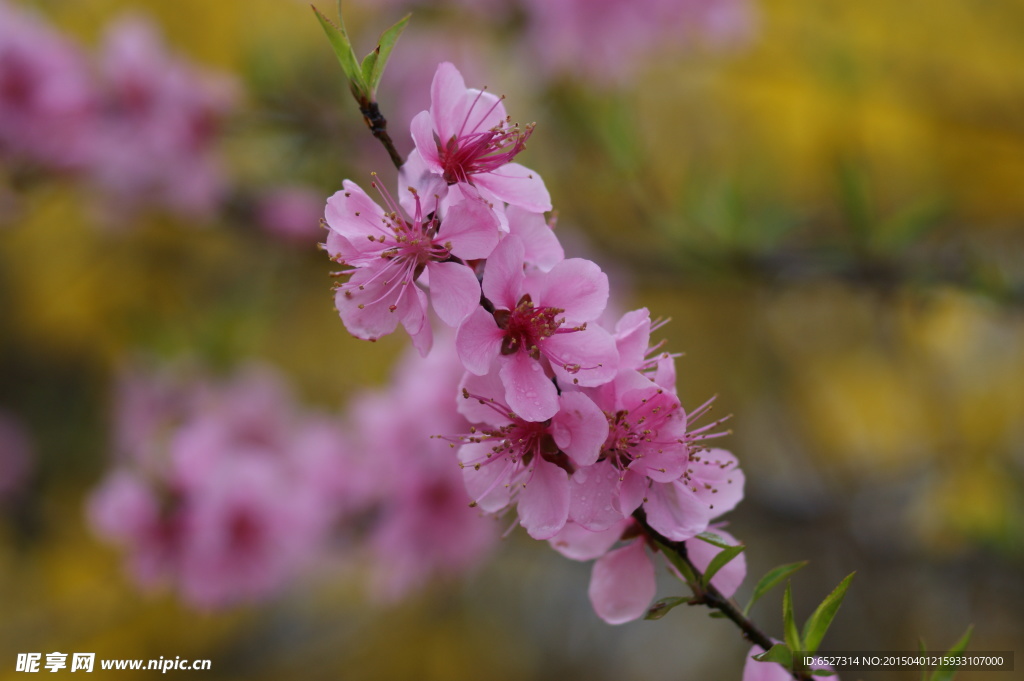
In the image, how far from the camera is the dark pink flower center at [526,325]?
50cm

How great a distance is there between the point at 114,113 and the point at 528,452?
4.09 ft

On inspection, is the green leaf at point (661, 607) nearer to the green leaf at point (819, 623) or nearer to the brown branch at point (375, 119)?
the green leaf at point (819, 623)

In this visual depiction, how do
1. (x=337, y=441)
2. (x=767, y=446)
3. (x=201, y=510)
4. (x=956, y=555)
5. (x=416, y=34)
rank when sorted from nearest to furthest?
(x=201, y=510) → (x=337, y=441) → (x=956, y=555) → (x=416, y=34) → (x=767, y=446)

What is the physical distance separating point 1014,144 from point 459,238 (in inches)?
97.9

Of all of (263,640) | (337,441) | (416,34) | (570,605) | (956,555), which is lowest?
(956,555)

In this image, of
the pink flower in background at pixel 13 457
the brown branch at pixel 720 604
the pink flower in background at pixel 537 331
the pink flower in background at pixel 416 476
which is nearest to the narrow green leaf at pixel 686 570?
the brown branch at pixel 720 604

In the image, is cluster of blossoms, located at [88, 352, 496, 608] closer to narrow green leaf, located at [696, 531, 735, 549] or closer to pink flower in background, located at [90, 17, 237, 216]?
pink flower in background, located at [90, 17, 237, 216]

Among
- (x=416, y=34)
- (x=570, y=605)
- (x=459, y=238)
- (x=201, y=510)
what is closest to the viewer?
(x=459, y=238)

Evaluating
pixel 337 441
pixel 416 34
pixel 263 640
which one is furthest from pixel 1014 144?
pixel 263 640

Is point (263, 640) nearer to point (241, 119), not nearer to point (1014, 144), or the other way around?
point (241, 119)

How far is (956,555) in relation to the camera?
162cm

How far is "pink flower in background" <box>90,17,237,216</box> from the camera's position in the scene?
140cm

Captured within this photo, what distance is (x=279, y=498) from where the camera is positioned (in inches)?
51.7

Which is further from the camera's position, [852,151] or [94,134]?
[852,151]
